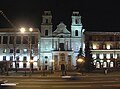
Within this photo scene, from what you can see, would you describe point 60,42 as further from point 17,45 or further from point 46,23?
point 17,45

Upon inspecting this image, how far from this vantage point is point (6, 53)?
82.9 meters

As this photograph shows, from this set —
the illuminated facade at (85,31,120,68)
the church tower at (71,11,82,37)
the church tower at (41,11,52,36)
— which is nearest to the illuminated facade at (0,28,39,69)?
the church tower at (41,11,52,36)

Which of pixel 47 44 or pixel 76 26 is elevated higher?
pixel 76 26

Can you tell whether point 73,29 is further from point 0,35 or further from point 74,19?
point 0,35

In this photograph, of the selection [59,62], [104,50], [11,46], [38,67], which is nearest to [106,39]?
[104,50]

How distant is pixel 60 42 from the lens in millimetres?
86750

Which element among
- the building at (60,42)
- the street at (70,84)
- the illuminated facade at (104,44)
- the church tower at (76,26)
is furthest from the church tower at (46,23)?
the street at (70,84)

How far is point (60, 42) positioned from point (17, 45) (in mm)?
15261

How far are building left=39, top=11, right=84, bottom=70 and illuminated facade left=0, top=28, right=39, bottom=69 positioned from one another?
3335mm

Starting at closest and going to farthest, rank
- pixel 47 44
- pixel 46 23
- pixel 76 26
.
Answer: pixel 46 23
pixel 76 26
pixel 47 44

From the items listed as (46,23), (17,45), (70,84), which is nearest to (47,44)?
(46,23)

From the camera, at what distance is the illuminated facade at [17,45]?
82.4 m

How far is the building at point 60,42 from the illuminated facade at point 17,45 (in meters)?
3.33

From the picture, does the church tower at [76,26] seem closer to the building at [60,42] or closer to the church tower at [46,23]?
the building at [60,42]
